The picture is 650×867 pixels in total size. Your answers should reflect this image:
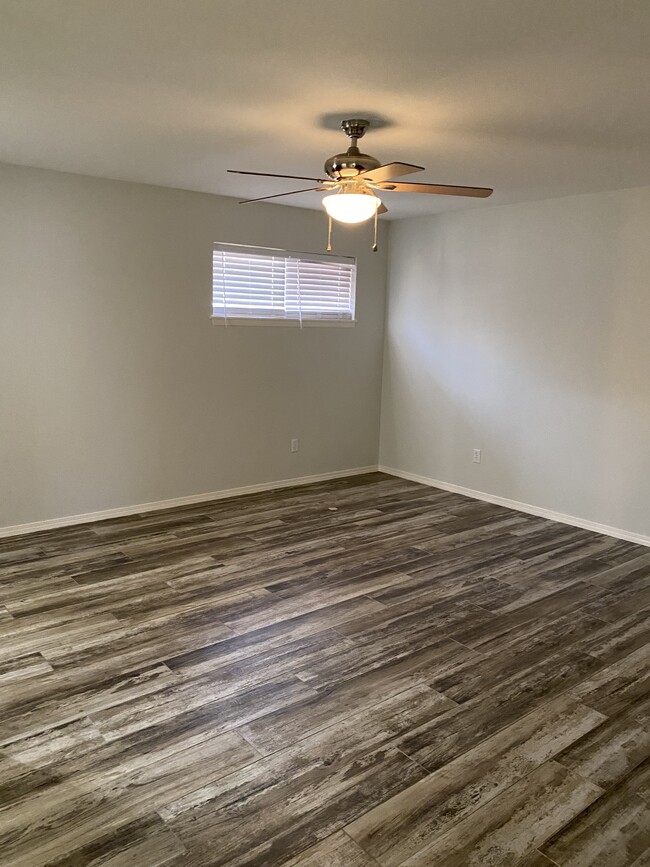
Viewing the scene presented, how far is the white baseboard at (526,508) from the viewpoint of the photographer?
15.2ft

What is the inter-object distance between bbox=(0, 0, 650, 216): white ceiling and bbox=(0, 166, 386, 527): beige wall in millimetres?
578

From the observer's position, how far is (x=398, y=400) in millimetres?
6246

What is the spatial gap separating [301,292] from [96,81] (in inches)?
124

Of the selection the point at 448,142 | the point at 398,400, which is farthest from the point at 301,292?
the point at 448,142

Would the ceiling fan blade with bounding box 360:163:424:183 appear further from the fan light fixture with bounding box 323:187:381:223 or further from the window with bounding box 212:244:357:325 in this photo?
the window with bounding box 212:244:357:325

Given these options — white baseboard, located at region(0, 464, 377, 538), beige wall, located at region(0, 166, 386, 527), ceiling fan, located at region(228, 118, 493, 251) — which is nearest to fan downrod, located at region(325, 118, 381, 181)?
ceiling fan, located at region(228, 118, 493, 251)

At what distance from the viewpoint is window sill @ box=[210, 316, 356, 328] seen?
17.0ft

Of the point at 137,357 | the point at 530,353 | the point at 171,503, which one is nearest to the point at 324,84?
the point at 137,357

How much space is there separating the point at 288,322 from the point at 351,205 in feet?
8.77

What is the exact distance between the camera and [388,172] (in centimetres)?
288

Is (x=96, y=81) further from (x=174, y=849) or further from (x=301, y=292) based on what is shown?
(x=301, y=292)

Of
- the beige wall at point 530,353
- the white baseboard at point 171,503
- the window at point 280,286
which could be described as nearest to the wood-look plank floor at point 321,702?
the white baseboard at point 171,503

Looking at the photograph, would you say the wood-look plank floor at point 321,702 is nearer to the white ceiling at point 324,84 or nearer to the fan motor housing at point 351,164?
the fan motor housing at point 351,164

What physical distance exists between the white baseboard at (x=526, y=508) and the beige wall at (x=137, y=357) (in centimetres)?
95
